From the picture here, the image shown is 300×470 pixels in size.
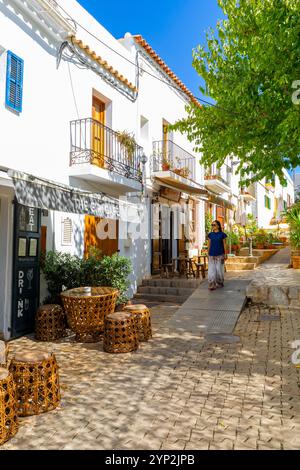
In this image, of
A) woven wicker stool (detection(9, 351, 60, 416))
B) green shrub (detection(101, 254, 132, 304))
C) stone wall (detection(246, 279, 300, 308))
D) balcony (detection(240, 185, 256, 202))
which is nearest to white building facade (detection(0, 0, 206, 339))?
green shrub (detection(101, 254, 132, 304))

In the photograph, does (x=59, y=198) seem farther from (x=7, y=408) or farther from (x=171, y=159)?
(x=171, y=159)

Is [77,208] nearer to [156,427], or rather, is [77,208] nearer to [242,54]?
[156,427]

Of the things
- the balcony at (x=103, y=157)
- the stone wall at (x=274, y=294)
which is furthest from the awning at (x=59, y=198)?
the stone wall at (x=274, y=294)

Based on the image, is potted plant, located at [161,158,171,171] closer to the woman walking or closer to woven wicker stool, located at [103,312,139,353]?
the woman walking

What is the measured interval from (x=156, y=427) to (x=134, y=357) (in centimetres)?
242

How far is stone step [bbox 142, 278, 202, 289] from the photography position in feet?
39.9

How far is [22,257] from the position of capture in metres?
7.64

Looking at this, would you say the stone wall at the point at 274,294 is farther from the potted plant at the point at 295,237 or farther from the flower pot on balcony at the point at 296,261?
the flower pot on balcony at the point at 296,261

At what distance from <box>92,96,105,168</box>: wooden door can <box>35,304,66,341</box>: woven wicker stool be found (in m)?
4.39

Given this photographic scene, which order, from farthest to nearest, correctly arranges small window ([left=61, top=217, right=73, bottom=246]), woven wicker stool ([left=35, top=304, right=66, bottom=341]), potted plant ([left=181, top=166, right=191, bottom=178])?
A: potted plant ([left=181, top=166, right=191, bottom=178]), small window ([left=61, top=217, right=73, bottom=246]), woven wicker stool ([left=35, top=304, right=66, bottom=341])

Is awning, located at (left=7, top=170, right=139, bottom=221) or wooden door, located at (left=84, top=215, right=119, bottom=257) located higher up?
awning, located at (left=7, top=170, right=139, bottom=221)

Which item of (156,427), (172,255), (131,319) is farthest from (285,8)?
(172,255)

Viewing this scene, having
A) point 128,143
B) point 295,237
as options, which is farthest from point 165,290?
point 295,237

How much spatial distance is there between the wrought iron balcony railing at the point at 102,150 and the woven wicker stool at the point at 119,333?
4705mm
